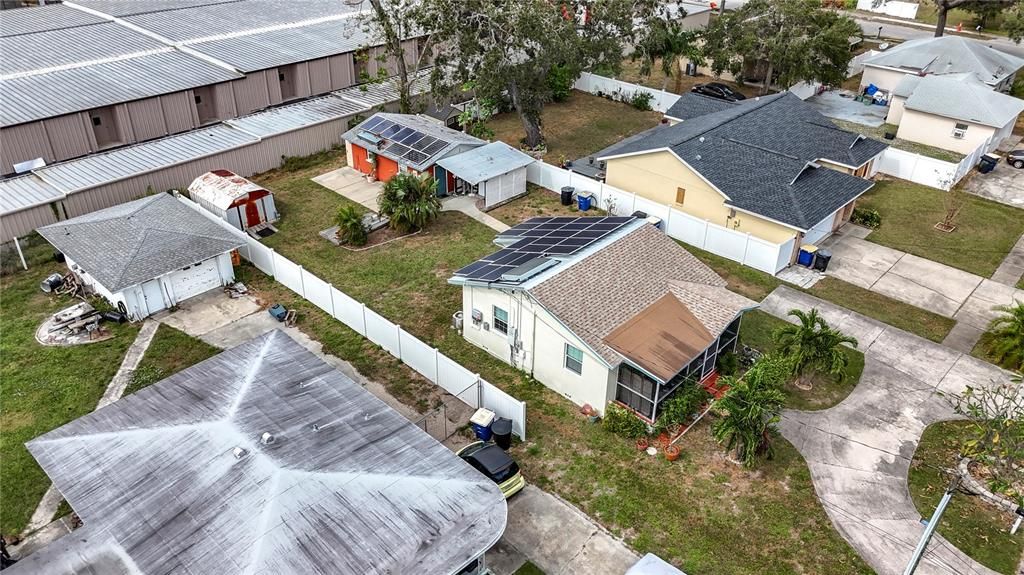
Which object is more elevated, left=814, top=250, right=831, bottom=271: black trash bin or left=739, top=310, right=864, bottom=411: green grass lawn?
left=814, top=250, right=831, bottom=271: black trash bin

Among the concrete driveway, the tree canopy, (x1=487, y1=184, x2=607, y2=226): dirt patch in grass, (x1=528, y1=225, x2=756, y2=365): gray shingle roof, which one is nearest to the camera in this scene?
(x1=528, y1=225, x2=756, y2=365): gray shingle roof

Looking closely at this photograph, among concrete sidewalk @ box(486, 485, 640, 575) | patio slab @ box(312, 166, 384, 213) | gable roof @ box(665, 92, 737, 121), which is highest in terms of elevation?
gable roof @ box(665, 92, 737, 121)

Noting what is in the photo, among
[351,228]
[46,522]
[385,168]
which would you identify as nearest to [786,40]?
[385,168]

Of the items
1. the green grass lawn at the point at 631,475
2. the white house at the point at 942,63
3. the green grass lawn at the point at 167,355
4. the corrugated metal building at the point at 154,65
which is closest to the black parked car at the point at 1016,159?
the white house at the point at 942,63

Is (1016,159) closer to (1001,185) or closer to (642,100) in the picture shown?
(1001,185)

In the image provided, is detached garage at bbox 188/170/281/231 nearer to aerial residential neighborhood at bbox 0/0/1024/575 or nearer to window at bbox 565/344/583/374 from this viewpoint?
aerial residential neighborhood at bbox 0/0/1024/575

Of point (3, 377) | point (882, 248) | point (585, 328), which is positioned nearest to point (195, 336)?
point (3, 377)

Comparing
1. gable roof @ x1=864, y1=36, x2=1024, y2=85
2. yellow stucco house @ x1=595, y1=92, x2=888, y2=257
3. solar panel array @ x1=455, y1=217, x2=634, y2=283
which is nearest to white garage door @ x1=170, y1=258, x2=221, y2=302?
solar panel array @ x1=455, y1=217, x2=634, y2=283
